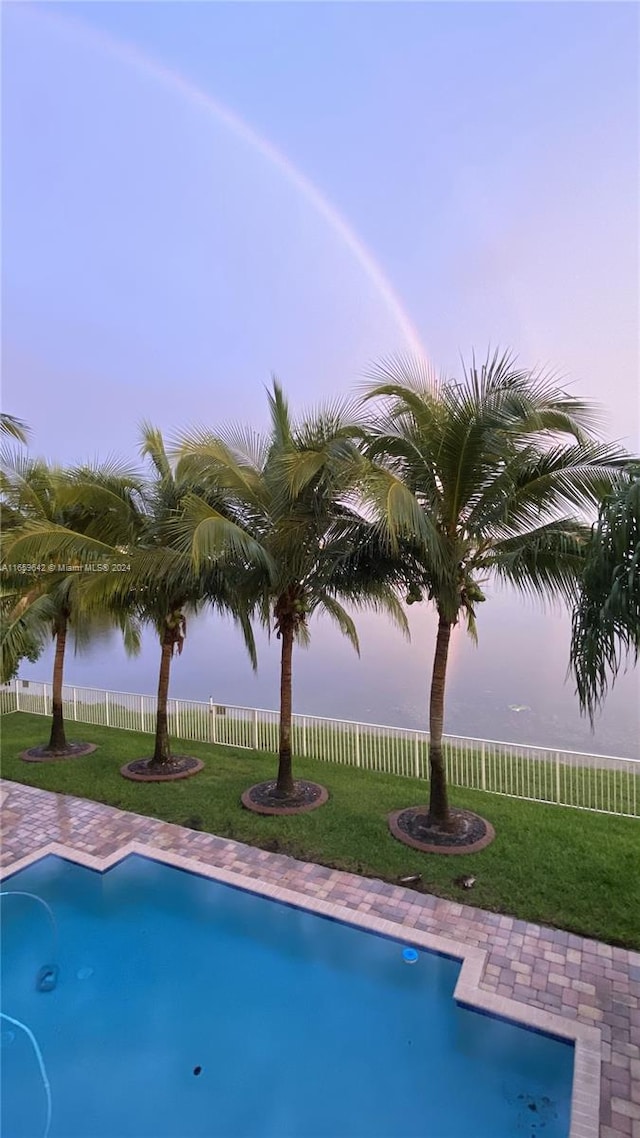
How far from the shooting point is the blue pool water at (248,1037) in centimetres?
341

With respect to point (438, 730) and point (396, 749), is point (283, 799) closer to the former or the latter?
point (396, 749)

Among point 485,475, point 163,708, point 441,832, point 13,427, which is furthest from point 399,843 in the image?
point 13,427

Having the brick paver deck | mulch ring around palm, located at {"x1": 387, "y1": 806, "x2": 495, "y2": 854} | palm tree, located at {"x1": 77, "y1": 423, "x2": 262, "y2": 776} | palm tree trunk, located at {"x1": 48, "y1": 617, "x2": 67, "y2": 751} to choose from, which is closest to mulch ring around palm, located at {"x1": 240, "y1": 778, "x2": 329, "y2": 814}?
the brick paver deck

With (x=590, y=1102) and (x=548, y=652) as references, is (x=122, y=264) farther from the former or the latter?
(x=590, y=1102)

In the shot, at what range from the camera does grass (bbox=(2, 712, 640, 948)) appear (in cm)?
505

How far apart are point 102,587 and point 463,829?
18.9 feet

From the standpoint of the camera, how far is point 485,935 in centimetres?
462

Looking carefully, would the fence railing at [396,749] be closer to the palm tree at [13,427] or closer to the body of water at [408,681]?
the body of water at [408,681]

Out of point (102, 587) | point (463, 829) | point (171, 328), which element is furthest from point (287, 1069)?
point (171, 328)

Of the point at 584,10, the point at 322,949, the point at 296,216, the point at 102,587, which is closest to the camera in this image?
the point at 322,949

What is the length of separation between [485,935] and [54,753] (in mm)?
8324

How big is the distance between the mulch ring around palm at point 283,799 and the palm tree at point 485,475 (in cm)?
170

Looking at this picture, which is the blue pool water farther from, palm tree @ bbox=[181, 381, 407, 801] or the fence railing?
the fence railing

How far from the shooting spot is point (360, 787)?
8062 mm
